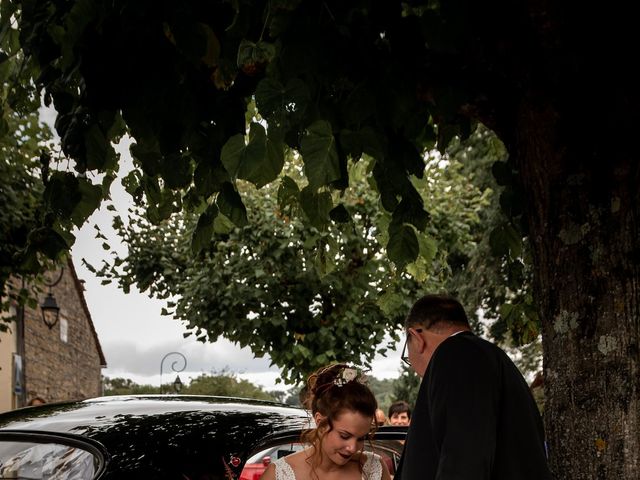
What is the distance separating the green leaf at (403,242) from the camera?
4.55m

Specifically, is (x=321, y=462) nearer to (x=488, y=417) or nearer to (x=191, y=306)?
(x=488, y=417)

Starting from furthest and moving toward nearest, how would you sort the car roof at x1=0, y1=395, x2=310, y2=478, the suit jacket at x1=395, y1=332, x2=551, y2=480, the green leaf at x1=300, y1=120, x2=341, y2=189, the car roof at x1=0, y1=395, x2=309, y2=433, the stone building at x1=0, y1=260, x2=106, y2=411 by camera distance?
1. the stone building at x1=0, y1=260, x2=106, y2=411
2. the car roof at x1=0, y1=395, x2=309, y2=433
3. the car roof at x1=0, y1=395, x2=310, y2=478
4. the green leaf at x1=300, y1=120, x2=341, y2=189
5. the suit jacket at x1=395, y1=332, x2=551, y2=480

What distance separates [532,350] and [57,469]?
87.2ft

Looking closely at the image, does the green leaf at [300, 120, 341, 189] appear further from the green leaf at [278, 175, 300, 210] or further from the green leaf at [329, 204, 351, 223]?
the green leaf at [329, 204, 351, 223]

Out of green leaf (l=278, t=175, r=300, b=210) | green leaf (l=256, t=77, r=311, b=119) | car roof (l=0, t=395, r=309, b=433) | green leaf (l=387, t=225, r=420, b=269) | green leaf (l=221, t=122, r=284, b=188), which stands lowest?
car roof (l=0, t=395, r=309, b=433)

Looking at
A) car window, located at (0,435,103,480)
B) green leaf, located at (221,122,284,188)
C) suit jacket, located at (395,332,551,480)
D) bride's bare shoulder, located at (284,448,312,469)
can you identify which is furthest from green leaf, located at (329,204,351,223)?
car window, located at (0,435,103,480)

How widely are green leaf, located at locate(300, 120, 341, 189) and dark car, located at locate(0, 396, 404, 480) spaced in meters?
1.14

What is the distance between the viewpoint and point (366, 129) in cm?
365

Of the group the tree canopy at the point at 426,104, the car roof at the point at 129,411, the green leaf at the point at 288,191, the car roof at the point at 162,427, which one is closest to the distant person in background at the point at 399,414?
the green leaf at the point at 288,191

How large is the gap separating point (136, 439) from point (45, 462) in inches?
13.7

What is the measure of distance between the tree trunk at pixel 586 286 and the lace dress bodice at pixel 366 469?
61.6 inches

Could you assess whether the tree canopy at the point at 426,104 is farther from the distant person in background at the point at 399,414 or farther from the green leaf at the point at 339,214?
the distant person in background at the point at 399,414

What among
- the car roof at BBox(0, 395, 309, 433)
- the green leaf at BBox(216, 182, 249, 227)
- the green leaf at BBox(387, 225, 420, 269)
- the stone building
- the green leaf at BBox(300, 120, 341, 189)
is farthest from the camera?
the stone building

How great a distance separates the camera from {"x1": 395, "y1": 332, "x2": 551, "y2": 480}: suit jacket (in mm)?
3137
